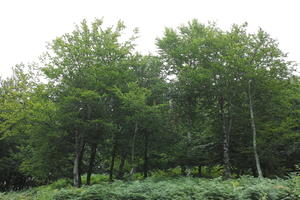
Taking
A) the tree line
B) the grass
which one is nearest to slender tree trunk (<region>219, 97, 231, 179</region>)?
the tree line

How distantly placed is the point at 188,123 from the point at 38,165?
12430mm

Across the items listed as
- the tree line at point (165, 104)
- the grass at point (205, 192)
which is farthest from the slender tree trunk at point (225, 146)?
the grass at point (205, 192)

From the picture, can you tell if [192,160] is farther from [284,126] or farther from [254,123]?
[284,126]

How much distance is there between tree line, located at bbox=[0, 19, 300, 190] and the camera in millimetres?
16531

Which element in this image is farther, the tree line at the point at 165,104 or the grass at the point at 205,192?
the tree line at the point at 165,104

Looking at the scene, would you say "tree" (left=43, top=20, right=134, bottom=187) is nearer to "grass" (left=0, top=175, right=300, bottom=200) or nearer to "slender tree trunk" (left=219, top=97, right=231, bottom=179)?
"grass" (left=0, top=175, right=300, bottom=200)

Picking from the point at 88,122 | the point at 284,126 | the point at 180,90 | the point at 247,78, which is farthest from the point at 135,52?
the point at 284,126

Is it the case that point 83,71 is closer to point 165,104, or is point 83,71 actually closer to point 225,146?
point 165,104

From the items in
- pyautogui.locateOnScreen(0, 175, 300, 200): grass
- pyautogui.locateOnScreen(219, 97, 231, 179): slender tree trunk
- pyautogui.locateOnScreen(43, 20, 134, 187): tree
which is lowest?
pyautogui.locateOnScreen(0, 175, 300, 200): grass

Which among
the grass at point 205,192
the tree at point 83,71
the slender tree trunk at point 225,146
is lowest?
the grass at point 205,192

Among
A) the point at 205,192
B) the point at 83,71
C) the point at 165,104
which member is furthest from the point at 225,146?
the point at 83,71

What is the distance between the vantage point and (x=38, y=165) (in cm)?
1798

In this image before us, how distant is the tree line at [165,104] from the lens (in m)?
16.5

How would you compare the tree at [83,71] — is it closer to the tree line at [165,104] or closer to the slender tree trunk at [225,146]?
the tree line at [165,104]
